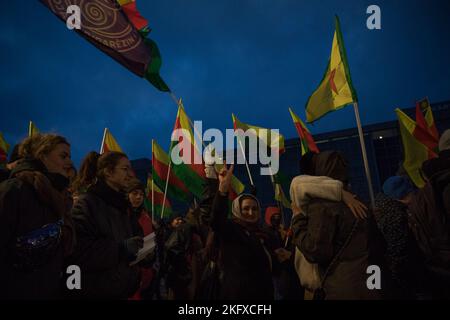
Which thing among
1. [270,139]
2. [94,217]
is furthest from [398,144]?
[94,217]

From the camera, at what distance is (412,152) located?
269 inches

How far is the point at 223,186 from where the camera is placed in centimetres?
296

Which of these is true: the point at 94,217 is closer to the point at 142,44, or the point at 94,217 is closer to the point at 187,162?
the point at 142,44

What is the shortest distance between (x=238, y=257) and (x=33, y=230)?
1.82 metres

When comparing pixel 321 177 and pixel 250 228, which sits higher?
pixel 321 177

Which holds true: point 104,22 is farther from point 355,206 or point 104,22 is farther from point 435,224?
point 435,224

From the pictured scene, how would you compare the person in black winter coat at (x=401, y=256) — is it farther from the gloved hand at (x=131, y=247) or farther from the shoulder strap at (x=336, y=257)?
the gloved hand at (x=131, y=247)

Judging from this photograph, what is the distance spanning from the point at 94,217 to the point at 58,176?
1.51ft

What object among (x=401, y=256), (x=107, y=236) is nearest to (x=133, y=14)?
(x=107, y=236)

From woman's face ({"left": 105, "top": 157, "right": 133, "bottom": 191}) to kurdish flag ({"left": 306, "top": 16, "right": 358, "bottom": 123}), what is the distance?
4113mm

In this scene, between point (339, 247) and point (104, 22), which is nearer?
point (339, 247)

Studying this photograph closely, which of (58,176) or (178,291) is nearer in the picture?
(58,176)

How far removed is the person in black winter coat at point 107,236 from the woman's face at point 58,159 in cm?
30
